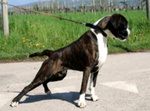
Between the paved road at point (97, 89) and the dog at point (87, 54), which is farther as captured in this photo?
the paved road at point (97, 89)

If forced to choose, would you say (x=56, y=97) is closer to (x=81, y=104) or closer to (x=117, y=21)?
(x=81, y=104)

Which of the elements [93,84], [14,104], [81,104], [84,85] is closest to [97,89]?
[93,84]

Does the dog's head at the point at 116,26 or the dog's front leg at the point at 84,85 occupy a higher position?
the dog's head at the point at 116,26

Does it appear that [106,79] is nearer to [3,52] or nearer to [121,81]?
[121,81]

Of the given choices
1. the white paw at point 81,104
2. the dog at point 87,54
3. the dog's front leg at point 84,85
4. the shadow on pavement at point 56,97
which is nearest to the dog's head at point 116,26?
the dog at point 87,54

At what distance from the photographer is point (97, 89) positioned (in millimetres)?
5043

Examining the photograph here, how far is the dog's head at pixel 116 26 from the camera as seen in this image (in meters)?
3.79

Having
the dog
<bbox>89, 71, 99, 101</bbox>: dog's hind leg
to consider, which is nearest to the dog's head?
the dog

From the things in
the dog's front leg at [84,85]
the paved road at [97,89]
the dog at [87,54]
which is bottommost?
the paved road at [97,89]

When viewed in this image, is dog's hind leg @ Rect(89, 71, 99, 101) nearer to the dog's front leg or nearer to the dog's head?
the dog's front leg

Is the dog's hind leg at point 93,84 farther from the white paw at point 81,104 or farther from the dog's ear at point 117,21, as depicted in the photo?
the dog's ear at point 117,21

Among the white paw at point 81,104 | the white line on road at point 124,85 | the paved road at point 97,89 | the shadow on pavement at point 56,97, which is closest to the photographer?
the white paw at point 81,104

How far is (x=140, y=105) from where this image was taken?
4.09m

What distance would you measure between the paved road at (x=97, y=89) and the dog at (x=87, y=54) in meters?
0.40
